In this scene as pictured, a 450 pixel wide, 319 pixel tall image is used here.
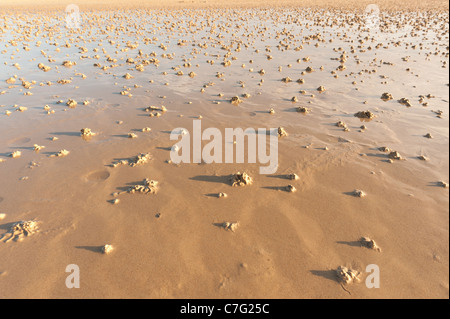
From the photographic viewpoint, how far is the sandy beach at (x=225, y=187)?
4203mm

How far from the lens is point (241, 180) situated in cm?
614

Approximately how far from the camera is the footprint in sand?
6.33 metres

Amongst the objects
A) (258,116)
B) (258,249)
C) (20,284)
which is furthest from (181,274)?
(258,116)

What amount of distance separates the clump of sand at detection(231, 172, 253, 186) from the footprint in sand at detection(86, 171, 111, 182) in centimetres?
353

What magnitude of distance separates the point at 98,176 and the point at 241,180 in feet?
13.1

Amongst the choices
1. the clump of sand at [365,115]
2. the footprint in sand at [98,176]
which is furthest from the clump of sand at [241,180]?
the clump of sand at [365,115]

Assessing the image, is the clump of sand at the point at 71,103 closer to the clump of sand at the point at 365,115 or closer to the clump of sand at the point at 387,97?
the clump of sand at the point at 365,115

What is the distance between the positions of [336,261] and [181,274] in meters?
2.93

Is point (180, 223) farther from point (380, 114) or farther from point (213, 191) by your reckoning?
point (380, 114)

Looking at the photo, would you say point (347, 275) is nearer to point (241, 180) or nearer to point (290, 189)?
point (290, 189)

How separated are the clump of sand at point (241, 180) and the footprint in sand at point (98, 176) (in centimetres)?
353

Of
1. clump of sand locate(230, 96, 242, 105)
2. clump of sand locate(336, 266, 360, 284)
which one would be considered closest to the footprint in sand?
clump of sand locate(336, 266, 360, 284)

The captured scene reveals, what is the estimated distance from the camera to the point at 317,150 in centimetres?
Result: 740

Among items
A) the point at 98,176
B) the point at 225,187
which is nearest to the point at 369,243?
the point at 225,187
